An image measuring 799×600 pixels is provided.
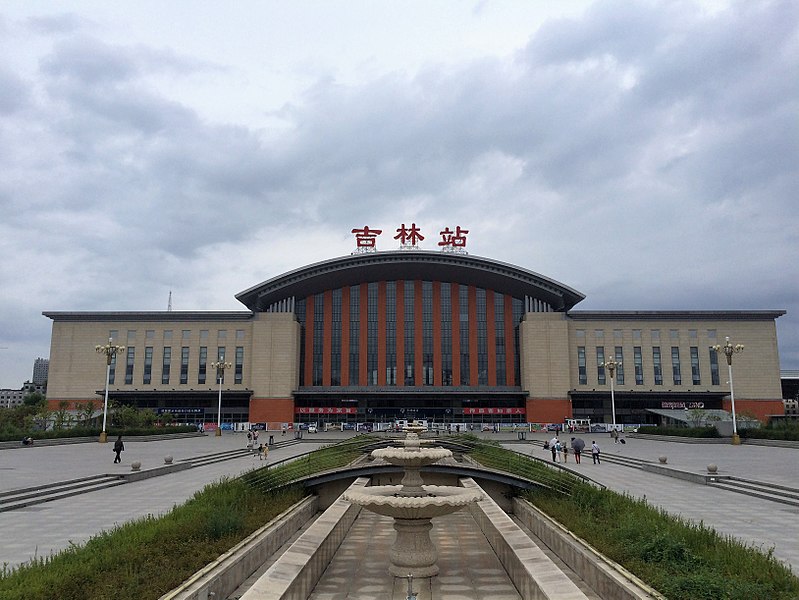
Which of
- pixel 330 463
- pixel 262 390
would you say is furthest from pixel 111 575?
pixel 262 390

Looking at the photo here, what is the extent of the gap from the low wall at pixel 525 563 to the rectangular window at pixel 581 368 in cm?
5208

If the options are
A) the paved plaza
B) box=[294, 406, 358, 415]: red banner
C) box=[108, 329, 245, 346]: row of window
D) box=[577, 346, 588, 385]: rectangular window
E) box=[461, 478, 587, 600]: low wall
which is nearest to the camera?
box=[461, 478, 587, 600]: low wall

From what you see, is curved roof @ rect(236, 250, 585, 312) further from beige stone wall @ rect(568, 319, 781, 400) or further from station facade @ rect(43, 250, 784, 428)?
beige stone wall @ rect(568, 319, 781, 400)

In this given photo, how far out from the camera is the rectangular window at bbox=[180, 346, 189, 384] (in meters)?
65.8

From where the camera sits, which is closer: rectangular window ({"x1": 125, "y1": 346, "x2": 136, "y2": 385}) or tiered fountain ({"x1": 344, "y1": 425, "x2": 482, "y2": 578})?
tiered fountain ({"x1": 344, "y1": 425, "x2": 482, "y2": 578})

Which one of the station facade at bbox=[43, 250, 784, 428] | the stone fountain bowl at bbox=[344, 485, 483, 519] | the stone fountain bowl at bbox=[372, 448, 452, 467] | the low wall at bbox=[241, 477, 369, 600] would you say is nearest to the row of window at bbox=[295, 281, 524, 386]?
the station facade at bbox=[43, 250, 784, 428]

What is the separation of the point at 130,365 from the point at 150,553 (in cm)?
6214

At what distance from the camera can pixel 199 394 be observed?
65.9 metres

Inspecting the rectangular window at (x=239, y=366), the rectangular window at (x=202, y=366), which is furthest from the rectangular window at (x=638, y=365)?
the rectangular window at (x=202, y=366)

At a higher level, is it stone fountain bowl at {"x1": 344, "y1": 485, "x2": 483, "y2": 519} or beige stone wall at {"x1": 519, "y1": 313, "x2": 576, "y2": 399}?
beige stone wall at {"x1": 519, "y1": 313, "x2": 576, "y2": 399}

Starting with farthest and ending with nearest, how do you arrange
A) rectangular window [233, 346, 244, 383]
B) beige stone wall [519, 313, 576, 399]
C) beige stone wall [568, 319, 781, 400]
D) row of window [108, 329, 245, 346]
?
row of window [108, 329, 245, 346] → rectangular window [233, 346, 244, 383] → beige stone wall [519, 313, 576, 399] → beige stone wall [568, 319, 781, 400]

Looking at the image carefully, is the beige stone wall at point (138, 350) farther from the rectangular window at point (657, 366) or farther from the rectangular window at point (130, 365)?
the rectangular window at point (657, 366)

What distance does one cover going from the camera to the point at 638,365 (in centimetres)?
6481

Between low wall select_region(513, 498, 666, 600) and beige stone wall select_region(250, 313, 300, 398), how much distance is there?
5219 cm
